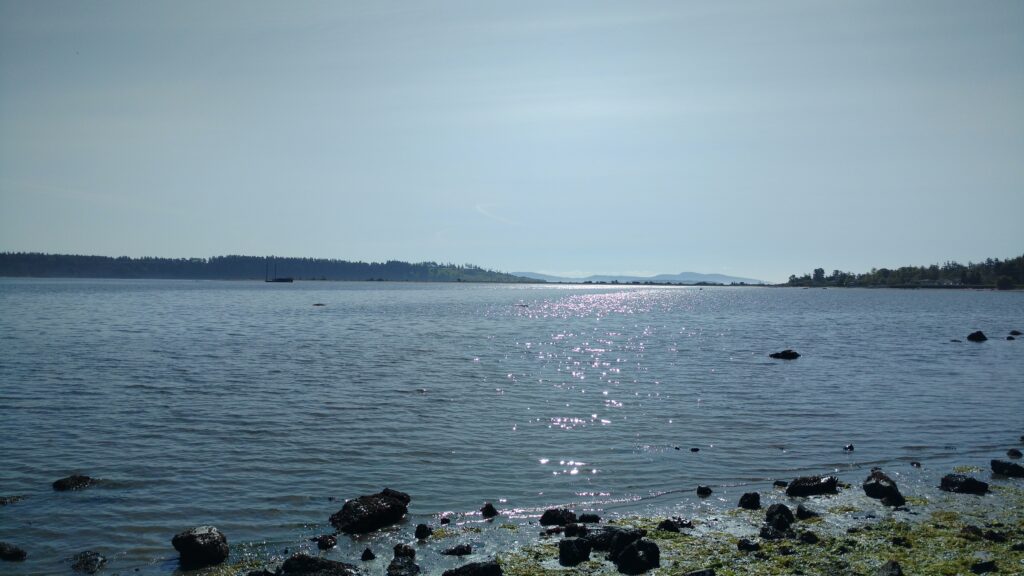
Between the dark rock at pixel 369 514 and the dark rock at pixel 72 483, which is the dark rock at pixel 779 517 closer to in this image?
the dark rock at pixel 369 514

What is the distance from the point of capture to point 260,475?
19.3m

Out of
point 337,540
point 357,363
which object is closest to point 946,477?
point 337,540

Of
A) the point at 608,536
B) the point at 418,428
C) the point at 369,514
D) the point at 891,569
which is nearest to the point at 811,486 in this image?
the point at 891,569

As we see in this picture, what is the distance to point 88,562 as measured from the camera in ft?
44.1

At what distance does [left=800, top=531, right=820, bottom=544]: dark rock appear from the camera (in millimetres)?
14102

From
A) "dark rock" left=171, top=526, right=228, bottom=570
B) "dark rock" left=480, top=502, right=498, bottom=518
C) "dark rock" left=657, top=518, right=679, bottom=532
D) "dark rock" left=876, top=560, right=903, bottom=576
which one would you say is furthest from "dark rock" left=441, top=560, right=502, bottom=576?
"dark rock" left=876, top=560, right=903, bottom=576

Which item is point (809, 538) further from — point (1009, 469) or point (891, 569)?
point (1009, 469)

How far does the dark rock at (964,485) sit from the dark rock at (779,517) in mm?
5485

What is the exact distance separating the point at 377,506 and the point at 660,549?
20.3 ft

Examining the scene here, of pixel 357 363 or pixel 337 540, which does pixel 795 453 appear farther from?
pixel 357 363

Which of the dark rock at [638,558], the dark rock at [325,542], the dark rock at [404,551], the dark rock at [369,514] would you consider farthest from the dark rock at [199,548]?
the dark rock at [638,558]

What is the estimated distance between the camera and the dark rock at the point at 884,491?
16.9 meters

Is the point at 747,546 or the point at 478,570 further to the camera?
the point at 747,546

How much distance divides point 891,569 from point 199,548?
41.4 ft
